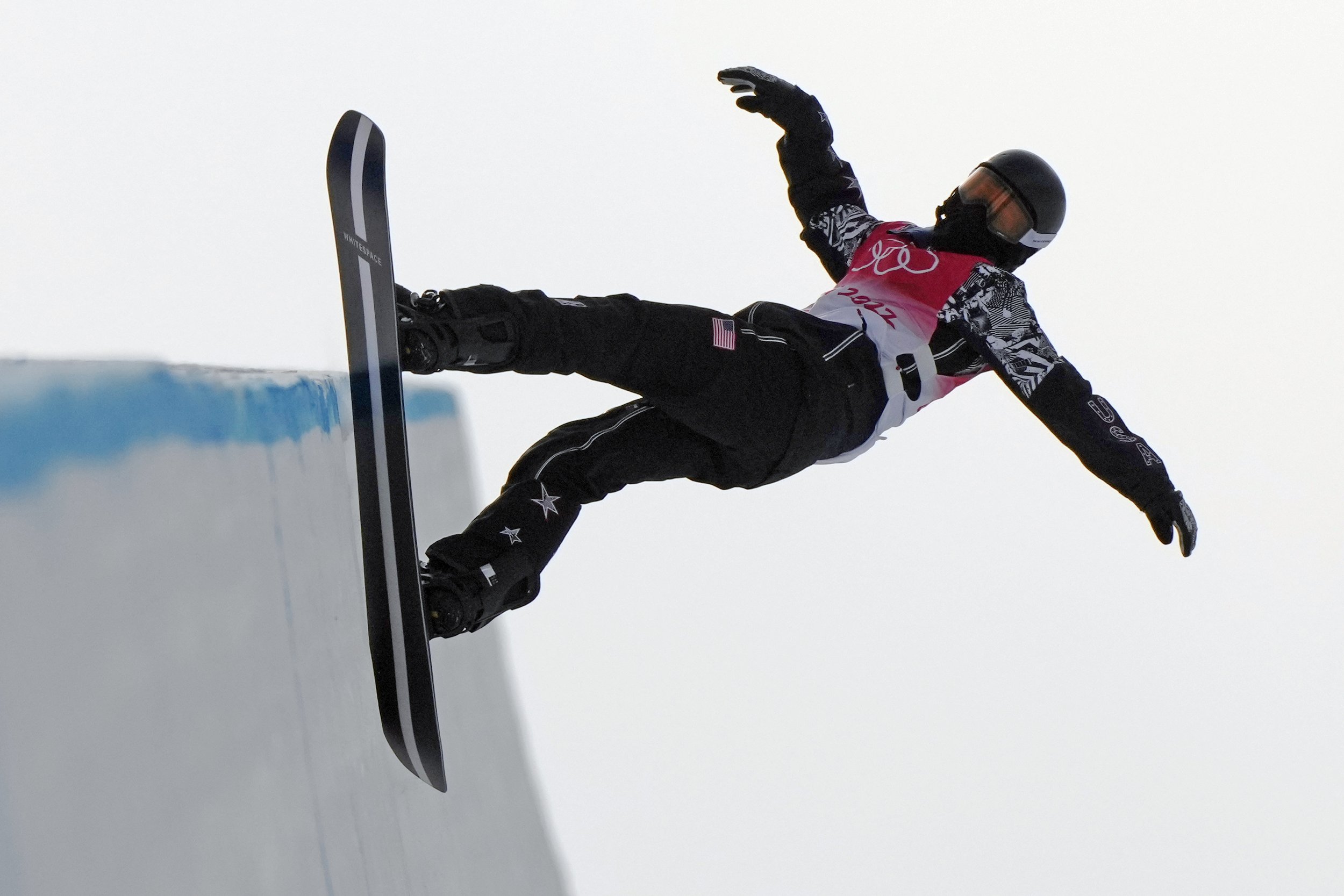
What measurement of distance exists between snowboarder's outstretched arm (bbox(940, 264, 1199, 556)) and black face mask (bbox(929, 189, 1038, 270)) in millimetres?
295

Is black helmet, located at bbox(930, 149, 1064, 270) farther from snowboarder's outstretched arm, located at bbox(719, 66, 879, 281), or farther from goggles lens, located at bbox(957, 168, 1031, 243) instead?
snowboarder's outstretched arm, located at bbox(719, 66, 879, 281)

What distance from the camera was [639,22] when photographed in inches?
197

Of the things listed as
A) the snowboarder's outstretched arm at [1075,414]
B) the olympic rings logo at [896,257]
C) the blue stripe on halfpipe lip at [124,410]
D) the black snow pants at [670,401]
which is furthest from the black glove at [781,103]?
the blue stripe on halfpipe lip at [124,410]

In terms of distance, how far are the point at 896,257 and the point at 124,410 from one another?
1.62m

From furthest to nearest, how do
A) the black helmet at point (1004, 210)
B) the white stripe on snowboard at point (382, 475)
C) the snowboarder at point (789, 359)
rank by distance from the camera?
1. the black helmet at point (1004, 210)
2. the snowboarder at point (789, 359)
3. the white stripe on snowboard at point (382, 475)

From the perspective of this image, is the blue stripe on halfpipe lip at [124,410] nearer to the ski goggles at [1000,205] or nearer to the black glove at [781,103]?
the black glove at [781,103]

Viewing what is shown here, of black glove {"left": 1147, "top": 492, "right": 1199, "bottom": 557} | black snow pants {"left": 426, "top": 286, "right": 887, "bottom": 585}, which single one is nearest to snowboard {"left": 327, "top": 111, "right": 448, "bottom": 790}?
black snow pants {"left": 426, "top": 286, "right": 887, "bottom": 585}

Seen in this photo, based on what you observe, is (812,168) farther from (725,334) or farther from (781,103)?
(725,334)

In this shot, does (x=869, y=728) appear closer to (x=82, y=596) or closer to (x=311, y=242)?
(x=311, y=242)

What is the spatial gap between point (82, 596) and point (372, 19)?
3348mm

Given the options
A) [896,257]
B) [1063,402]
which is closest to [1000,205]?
[896,257]

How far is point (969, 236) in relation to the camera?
2.55 metres

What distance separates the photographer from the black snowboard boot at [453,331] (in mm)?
1746

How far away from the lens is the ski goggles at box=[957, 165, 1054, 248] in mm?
2523
